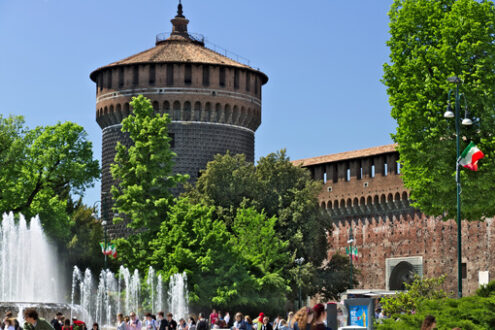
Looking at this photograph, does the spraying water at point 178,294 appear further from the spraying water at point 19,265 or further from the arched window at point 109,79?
the arched window at point 109,79

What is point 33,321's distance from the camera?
43.6 feet

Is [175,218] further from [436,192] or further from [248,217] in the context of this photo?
[436,192]

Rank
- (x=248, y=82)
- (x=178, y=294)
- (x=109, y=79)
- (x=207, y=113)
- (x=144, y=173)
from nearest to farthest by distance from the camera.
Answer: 1. (x=178, y=294)
2. (x=144, y=173)
3. (x=207, y=113)
4. (x=109, y=79)
5. (x=248, y=82)

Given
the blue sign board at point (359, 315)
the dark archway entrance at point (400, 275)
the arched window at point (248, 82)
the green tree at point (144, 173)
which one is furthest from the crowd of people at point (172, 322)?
the arched window at point (248, 82)

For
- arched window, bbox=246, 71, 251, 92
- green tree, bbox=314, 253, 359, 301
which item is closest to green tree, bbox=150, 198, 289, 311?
green tree, bbox=314, 253, 359, 301

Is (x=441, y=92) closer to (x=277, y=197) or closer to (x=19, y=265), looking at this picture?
(x=19, y=265)

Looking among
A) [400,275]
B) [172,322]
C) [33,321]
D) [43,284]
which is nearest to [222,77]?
[400,275]

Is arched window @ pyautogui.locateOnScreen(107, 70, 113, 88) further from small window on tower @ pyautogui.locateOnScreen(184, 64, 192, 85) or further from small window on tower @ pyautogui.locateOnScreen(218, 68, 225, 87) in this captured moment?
small window on tower @ pyautogui.locateOnScreen(218, 68, 225, 87)

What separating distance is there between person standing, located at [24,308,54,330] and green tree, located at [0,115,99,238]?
106ft

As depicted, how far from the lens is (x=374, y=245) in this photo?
178ft

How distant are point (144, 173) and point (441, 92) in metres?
15.8

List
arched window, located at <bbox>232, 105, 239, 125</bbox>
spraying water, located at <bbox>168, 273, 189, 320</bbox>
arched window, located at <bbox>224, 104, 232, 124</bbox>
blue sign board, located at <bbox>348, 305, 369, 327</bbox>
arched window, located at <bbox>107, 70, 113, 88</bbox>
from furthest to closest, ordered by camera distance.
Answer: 1. arched window, located at <bbox>107, 70, 113, 88</bbox>
2. arched window, located at <bbox>232, 105, 239, 125</bbox>
3. arched window, located at <bbox>224, 104, 232, 124</bbox>
4. spraying water, located at <bbox>168, 273, 189, 320</bbox>
5. blue sign board, located at <bbox>348, 305, 369, 327</bbox>

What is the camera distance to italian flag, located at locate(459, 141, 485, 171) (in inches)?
1030

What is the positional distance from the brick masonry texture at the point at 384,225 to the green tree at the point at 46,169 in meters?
13.9
